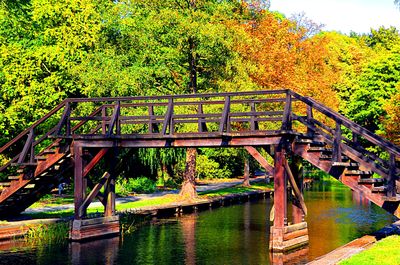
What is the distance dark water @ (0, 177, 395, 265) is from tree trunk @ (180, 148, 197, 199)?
6.90ft

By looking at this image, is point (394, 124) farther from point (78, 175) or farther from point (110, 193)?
point (78, 175)

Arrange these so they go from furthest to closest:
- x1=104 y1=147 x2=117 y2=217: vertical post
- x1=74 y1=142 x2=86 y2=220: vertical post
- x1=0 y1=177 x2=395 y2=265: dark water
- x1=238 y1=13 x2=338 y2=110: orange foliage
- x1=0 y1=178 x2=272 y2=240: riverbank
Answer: x1=238 y1=13 x2=338 y2=110: orange foliage < x1=104 y1=147 x2=117 y2=217: vertical post < x1=74 y1=142 x2=86 y2=220: vertical post < x1=0 y1=178 x2=272 y2=240: riverbank < x1=0 y1=177 x2=395 y2=265: dark water

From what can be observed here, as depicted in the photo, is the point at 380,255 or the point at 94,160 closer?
the point at 380,255

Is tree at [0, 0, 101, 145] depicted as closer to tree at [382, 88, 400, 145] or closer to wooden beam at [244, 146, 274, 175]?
wooden beam at [244, 146, 274, 175]

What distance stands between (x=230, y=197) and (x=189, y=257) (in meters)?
20.0

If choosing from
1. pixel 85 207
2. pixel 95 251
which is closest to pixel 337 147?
pixel 95 251

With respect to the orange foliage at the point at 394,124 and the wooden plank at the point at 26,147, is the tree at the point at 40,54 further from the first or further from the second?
the orange foliage at the point at 394,124

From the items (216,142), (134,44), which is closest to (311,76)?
(134,44)

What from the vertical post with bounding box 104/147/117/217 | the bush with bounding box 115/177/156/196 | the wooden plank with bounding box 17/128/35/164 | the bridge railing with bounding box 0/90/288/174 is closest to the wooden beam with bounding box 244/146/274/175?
the bridge railing with bounding box 0/90/288/174

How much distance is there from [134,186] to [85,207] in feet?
61.8

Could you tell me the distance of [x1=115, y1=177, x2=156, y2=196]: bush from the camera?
40.7 meters

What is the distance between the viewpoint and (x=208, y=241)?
24406 millimetres

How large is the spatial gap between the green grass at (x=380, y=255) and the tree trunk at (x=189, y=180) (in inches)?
780

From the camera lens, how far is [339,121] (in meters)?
20.2
